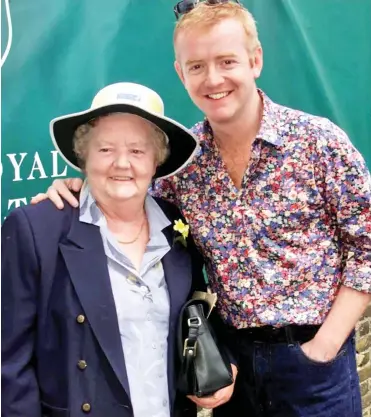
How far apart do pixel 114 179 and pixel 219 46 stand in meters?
0.49

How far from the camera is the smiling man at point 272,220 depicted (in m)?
1.74

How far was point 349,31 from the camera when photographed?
2.84 metres

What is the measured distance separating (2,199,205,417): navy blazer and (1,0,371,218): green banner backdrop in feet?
1.08

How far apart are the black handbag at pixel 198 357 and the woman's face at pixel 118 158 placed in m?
0.36

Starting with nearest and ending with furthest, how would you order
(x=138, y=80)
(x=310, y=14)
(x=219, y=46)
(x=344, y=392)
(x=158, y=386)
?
(x=158, y=386) < (x=219, y=46) < (x=344, y=392) < (x=138, y=80) < (x=310, y=14)

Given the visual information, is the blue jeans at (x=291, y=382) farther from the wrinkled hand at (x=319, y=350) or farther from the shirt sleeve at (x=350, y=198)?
the shirt sleeve at (x=350, y=198)

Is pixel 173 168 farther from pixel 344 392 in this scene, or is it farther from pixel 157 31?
pixel 344 392

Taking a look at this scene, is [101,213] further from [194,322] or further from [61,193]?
[194,322]

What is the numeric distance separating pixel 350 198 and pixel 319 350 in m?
0.47

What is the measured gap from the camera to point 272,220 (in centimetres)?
178

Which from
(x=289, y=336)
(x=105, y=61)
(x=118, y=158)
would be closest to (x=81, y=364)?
(x=118, y=158)

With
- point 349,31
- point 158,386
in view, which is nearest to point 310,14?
point 349,31

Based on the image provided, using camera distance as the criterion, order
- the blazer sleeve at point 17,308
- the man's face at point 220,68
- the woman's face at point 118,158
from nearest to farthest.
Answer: the blazer sleeve at point 17,308 → the woman's face at point 118,158 → the man's face at point 220,68

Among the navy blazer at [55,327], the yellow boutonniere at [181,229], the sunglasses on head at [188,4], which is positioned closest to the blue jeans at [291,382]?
the yellow boutonniere at [181,229]
